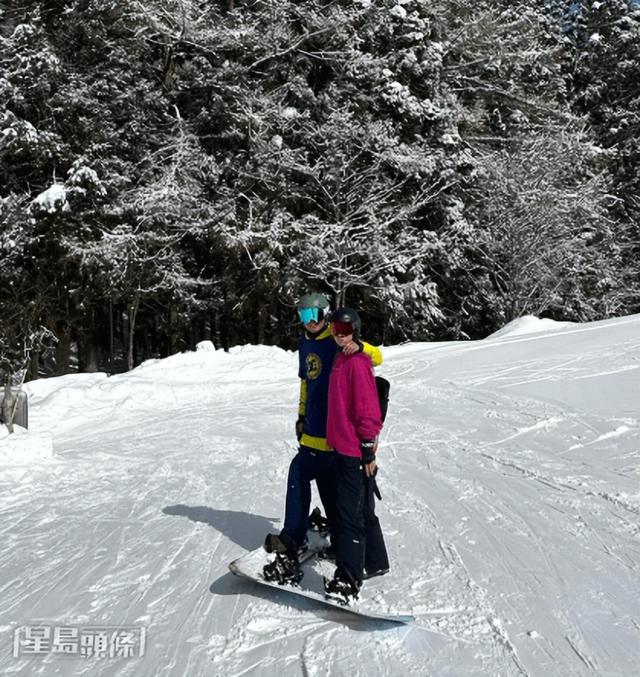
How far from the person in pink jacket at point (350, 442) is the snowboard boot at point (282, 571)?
0.24 metres

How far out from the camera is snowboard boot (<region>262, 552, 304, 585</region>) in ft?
12.4

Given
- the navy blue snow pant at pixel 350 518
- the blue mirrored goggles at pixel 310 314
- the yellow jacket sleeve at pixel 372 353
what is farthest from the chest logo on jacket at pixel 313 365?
the navy blue snow pant at pixel 350 518

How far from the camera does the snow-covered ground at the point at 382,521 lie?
3.24 meters

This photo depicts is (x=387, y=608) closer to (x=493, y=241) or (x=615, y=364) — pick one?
(x=615, y=364)

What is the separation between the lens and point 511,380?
11.2 metres

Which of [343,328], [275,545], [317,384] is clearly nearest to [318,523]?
[275,545]

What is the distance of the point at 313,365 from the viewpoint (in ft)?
12.9

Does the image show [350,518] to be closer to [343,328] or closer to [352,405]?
[352,405]

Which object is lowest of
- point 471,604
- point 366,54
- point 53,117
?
point 471,604

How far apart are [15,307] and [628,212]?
24.8m

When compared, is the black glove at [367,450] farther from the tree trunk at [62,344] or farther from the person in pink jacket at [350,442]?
the tree trunk at [62,344]

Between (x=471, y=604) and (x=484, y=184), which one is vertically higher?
(x=484, y=184)

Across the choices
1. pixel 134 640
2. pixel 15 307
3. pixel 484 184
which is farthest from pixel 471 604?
pixel 484 184

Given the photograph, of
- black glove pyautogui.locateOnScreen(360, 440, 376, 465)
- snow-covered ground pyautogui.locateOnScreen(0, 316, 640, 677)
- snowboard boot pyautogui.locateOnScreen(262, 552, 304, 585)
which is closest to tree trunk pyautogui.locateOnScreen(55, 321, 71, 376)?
snow-covered ground pyautogui.locateOnScreen(0, 316, 640, 677)
